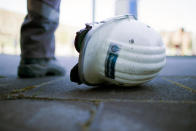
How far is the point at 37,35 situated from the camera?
1736 mm

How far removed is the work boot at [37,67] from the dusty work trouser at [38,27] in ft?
0.16

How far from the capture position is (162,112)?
0.64 m

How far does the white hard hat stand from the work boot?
0.84 meters

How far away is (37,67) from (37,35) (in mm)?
316

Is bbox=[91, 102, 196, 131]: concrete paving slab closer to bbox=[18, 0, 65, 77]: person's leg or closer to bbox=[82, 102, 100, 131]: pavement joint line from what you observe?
bbox=[82, 102, 100, 131]: pavement joint line

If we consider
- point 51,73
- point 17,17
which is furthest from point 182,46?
point 17,17

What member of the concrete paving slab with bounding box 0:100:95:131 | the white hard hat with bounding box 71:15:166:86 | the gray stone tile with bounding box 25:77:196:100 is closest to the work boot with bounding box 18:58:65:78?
the gray stone tile with bounding box 25:77:196:100

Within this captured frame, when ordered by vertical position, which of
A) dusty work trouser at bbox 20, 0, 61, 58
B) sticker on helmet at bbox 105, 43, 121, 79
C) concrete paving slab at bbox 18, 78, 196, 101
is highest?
dusty work trouser at bbox 20, 0, 61, 58

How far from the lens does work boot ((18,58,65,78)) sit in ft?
5.56

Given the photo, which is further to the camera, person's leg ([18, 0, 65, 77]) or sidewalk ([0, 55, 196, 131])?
person's leg ([18, 0, 65, 77])

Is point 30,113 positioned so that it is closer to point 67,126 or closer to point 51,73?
point 67,126

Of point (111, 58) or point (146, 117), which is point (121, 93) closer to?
point (111, 58)

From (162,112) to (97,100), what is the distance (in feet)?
0.96

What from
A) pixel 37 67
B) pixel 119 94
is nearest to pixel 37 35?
pixel 37 67
